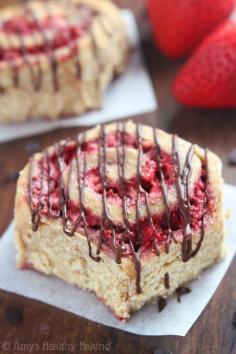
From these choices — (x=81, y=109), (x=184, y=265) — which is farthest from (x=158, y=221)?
(x=81, y=109)

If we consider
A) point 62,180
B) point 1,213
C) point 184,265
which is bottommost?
point 1,213

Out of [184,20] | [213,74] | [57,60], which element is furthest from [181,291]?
[184,20]

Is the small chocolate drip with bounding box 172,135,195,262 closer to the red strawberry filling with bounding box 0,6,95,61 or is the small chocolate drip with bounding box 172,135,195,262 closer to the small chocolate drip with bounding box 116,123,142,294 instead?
the small chocolate drip with bounding box 116,123,142,294

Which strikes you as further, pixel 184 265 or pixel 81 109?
pixel 81 109

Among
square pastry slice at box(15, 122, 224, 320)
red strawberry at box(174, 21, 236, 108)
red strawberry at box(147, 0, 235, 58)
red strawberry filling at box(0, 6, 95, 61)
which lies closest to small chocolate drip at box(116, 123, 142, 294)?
square pastry slice at box(15, 122, 224, 320)

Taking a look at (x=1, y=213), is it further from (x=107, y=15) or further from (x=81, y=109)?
(x=107, y=15)

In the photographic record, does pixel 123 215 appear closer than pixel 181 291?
Yes

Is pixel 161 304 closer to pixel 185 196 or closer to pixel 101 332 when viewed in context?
pixel 101 332
